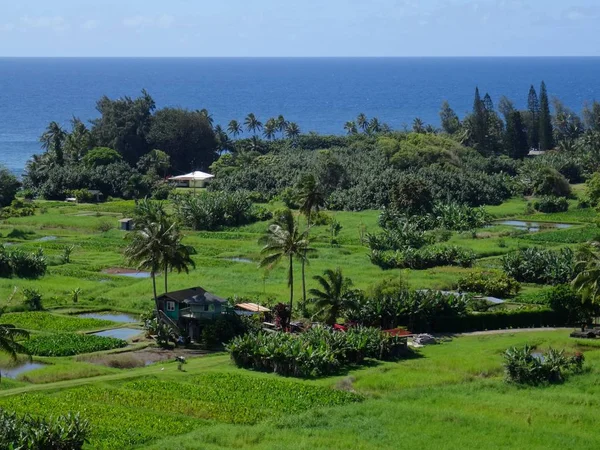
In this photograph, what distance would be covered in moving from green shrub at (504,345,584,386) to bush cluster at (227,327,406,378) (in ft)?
23.3

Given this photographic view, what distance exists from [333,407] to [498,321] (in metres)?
19.6

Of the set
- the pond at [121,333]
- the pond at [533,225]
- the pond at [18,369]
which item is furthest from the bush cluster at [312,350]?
the pond at [533,225]

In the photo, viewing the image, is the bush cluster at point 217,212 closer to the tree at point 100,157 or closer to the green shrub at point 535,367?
the tree at point 100,157

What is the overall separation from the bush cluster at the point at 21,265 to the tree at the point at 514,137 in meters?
80.7

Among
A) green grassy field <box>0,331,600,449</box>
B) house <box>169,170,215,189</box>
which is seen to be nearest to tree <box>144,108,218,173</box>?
house <box>169,170,215,189</box>

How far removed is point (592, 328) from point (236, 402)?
2443 centimetres

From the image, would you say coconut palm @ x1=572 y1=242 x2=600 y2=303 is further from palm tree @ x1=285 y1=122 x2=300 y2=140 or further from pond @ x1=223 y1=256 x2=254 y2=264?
palm tree @ x1=285 y1=122 x2=300 y2=140

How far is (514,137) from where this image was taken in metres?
140

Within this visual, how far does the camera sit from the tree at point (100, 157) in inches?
4953

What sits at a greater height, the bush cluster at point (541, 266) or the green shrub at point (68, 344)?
the bush cluster at point (541, 266)

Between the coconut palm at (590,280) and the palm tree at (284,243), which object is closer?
the coconut palm at (590,280)

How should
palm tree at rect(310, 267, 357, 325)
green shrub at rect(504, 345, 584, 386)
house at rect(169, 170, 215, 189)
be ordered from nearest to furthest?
green shrub at rect(504, 345, 584, 386), palm tree at rect(310, 267, 357, 325), house at rect(169, 170, 215, 189)

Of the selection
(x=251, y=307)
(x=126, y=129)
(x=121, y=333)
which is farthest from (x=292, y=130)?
(x=121, y=333)

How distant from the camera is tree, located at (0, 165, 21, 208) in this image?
352 feet
